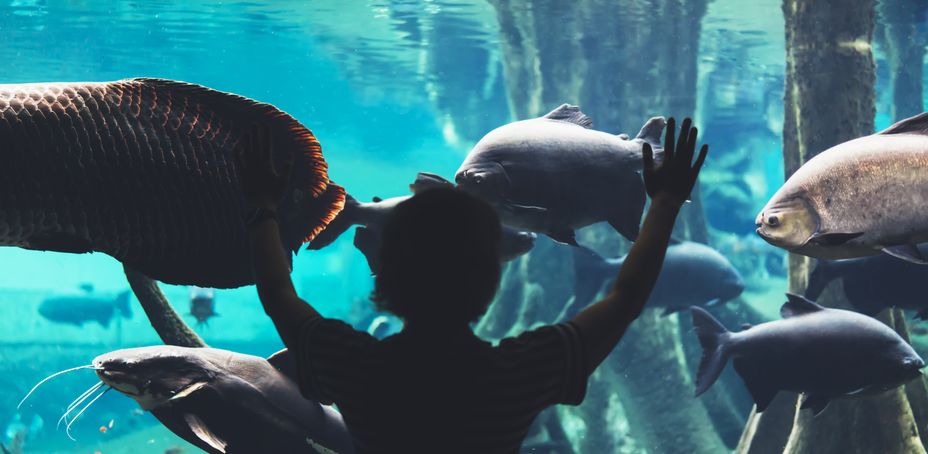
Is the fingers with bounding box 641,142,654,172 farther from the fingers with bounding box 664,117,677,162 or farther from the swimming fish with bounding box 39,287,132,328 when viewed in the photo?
the swimming fish with bounding box 39,287,132,328

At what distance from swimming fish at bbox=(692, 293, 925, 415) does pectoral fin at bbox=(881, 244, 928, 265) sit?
186cm

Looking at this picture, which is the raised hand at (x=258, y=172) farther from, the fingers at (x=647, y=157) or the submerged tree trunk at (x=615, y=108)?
the submerged tree trunk at (x=615, y=108)

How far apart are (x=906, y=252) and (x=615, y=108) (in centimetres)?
1196

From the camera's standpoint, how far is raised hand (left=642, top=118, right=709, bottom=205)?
1.80 meters

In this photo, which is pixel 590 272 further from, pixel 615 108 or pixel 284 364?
pixel 615 108

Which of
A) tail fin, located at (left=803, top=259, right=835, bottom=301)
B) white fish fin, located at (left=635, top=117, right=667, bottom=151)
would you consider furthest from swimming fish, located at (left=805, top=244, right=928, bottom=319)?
white fish fin, located at (left=635, top=117, right=667, bottom=151)

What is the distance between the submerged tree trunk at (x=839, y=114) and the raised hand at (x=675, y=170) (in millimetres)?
4742

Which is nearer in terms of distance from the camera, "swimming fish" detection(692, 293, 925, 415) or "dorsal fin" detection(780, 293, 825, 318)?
"swimming fish" detection(692, 293, 925, 415)

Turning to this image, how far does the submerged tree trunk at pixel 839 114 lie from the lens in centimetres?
552

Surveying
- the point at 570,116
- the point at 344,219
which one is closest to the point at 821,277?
the point at 570,116

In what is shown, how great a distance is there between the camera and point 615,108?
14109 millimetres

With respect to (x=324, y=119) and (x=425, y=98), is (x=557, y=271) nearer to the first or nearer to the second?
(x=425, y=98)

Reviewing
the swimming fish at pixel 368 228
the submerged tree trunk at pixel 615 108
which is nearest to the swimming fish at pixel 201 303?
the submerged tree trunk at pixel 615 108

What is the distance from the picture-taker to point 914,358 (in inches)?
162
